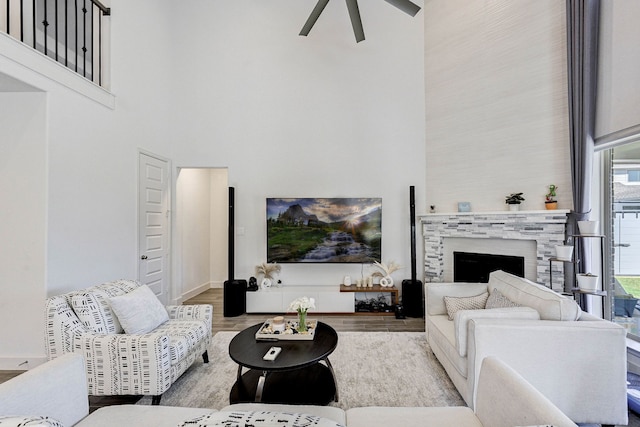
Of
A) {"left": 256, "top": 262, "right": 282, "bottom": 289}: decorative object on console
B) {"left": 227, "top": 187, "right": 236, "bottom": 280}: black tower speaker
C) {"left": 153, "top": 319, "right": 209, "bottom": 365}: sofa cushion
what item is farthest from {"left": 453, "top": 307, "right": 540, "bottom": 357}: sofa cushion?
{"left": 227, "top": 187, "right": 236, "bottom": 280}: black tower speaker

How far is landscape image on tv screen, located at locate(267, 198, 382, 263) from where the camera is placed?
15.5 ft

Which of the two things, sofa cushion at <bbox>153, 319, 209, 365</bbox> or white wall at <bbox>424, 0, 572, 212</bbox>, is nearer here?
sofa cushion at <bbox>153, 319, 209, 365</bbox>

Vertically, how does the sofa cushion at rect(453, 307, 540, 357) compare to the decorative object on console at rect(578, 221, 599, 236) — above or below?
below

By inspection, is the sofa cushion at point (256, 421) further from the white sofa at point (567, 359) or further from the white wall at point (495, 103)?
the white wall at point (495, 103)

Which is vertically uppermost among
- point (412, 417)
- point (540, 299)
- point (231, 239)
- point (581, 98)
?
point (581, 98)

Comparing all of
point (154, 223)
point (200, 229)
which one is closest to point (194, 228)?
point (200, 229)

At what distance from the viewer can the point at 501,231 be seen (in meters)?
3.91

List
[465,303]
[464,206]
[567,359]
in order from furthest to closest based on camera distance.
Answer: [464,206] → [465,303] → [567,359]

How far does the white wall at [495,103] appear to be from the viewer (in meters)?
3.55

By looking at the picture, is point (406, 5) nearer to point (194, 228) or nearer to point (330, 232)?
point (330, 232)

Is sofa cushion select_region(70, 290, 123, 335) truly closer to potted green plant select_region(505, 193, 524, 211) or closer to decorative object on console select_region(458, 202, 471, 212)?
decorative object on console select_region(458, 202, 471, 212)

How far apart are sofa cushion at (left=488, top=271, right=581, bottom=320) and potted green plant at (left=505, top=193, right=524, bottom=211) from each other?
4.38 feet

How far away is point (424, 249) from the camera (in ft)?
15.9

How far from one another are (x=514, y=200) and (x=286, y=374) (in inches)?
134
